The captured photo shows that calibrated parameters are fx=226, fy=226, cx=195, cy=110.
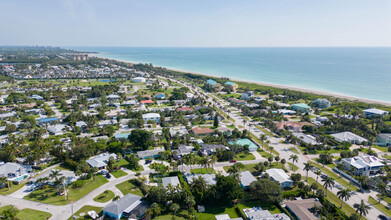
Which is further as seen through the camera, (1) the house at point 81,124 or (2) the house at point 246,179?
(1) the house at point 81,124

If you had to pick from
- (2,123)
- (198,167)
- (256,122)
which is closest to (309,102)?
(256,122)

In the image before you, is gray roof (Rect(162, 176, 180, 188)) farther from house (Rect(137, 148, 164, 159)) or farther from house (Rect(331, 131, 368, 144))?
house (Rect(331, 131, 368, 144))

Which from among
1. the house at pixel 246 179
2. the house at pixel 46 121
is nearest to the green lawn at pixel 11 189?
the house at pixel 46 121

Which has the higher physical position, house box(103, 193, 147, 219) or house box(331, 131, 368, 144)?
house box(331, 131, 368, 144)

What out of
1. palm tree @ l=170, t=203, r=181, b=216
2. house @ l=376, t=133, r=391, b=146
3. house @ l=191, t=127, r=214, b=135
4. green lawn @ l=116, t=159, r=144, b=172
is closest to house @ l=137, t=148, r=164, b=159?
green lawn @ l=116, t=159, r=144, b=172

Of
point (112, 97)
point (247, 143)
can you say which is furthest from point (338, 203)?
point (112, 97)

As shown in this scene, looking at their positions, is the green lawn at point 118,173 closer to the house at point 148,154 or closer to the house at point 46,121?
the house at point 148,154

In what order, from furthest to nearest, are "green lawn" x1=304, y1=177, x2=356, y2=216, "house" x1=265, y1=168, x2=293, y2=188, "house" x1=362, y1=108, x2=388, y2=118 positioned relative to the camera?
"house" x1=362, y1=108, x2=388, y2=118
"house" x1=265, y1=168, x2=293, y2=188
"green lawn" x1=304, y1=177, x2=356, y2=216

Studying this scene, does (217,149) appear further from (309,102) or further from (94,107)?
(309,102)
